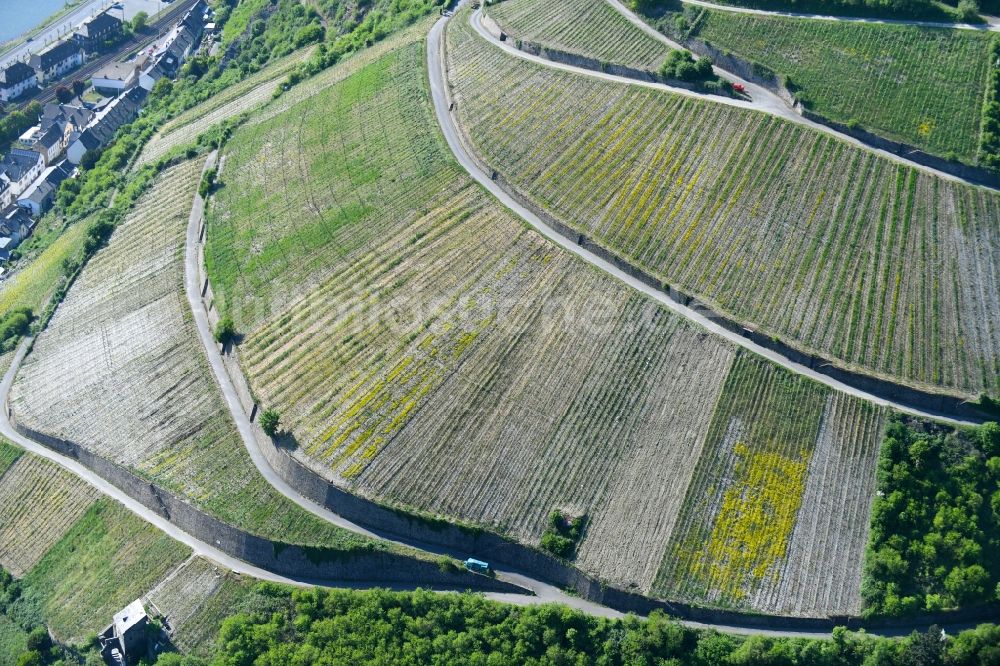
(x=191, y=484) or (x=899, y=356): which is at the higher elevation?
(x=191, y=484)

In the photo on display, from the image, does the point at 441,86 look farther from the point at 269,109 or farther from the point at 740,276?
the point at 740,276

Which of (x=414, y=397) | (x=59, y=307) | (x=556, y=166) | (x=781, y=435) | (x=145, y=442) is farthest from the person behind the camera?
(x=59, y=307)

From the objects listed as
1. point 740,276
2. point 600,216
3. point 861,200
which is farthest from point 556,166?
point 861,200

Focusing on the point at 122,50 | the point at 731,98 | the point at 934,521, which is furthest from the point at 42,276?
the point at 934,521

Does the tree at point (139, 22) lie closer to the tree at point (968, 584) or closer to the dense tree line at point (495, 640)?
the dense tree line at point (495, 640)

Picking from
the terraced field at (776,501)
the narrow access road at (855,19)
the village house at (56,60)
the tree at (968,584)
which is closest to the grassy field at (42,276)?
the village house at (56,60)

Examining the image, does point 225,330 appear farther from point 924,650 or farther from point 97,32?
point 97,32
